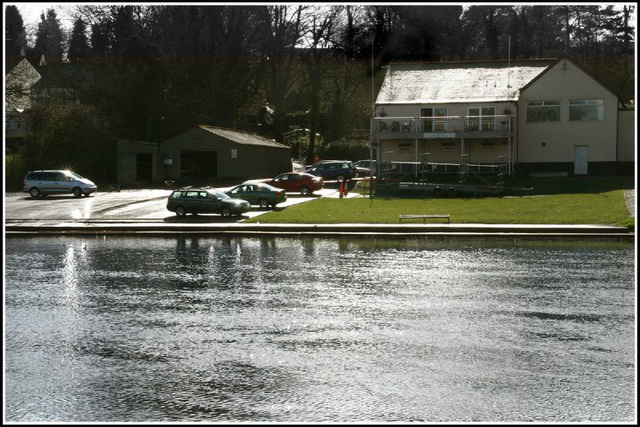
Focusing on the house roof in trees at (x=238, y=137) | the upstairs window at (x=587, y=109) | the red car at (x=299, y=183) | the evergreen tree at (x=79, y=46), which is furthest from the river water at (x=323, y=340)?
the evergreen tree at (x=79, y=46)

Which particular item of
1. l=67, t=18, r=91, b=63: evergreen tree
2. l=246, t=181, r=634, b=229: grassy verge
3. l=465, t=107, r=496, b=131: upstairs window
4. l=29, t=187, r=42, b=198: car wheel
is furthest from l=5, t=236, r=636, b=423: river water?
l=67, t=18, r=91, b=63: evergreen tree

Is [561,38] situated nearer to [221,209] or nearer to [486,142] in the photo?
[486,142]

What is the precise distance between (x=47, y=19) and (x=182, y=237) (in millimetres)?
151159

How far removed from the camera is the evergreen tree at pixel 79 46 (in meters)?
81.8

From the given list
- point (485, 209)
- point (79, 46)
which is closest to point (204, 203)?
point (485, 209)

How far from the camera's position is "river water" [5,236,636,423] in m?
10.6

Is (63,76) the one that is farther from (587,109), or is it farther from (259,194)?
(587,109)

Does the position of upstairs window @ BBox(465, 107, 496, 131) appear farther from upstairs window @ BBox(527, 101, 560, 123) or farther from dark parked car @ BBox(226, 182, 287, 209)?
dark parked car @ BBox(226, 182, 287, 209)

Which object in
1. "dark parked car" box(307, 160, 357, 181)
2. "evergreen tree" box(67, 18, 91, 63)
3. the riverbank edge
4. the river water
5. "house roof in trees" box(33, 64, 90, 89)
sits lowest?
the river water

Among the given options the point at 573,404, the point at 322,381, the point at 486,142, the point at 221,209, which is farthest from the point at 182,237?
the point at 486,142

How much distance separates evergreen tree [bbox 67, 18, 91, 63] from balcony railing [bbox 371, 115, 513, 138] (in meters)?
35.5

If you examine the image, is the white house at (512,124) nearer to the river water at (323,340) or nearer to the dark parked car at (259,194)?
the dark parked car at (259,194)

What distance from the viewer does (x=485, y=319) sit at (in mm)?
15656

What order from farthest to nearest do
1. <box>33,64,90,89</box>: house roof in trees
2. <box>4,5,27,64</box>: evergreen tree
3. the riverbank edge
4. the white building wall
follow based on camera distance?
<box>4,5,27,64</box>: evergreen tree
<box>33,64,90,89</box>: house roof in trees
the white building wall
the riverbank edge
